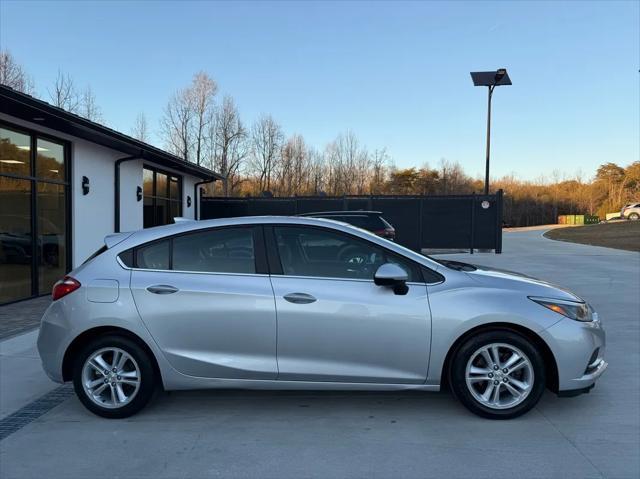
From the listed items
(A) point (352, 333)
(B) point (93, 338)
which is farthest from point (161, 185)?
(A) point (352, 333)

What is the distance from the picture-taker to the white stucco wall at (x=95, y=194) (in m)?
10.0

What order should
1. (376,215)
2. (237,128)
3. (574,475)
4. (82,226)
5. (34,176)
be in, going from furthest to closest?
(237,128) → (376,215) → (82,226) → (34,176) → (574,475)

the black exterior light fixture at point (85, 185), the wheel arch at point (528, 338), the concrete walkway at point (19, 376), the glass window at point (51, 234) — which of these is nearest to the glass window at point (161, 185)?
the black exterior light fixture at point (85, 185)

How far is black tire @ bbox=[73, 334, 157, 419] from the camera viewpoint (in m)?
3.81

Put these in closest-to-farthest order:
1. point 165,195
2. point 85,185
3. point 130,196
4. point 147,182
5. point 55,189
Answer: point 55,189 → point 85,185 → point 130,196 → point 147,182 → point 165,195

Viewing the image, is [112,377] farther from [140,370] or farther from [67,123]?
[67,123]

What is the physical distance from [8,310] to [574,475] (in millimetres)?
8246

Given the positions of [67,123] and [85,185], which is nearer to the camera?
[67,123]

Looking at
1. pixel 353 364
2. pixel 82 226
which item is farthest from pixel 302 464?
pixel 82 226

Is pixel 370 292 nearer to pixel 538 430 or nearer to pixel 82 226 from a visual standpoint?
pixel 538 430

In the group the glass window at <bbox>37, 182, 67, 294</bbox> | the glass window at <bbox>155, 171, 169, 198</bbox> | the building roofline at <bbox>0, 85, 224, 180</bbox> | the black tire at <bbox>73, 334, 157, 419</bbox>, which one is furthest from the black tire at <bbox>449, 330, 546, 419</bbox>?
the glass window at <bbox>155, 171, 169, 198</bbox>

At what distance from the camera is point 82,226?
10.4m

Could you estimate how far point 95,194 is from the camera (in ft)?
35.9

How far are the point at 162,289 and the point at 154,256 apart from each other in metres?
0.32
